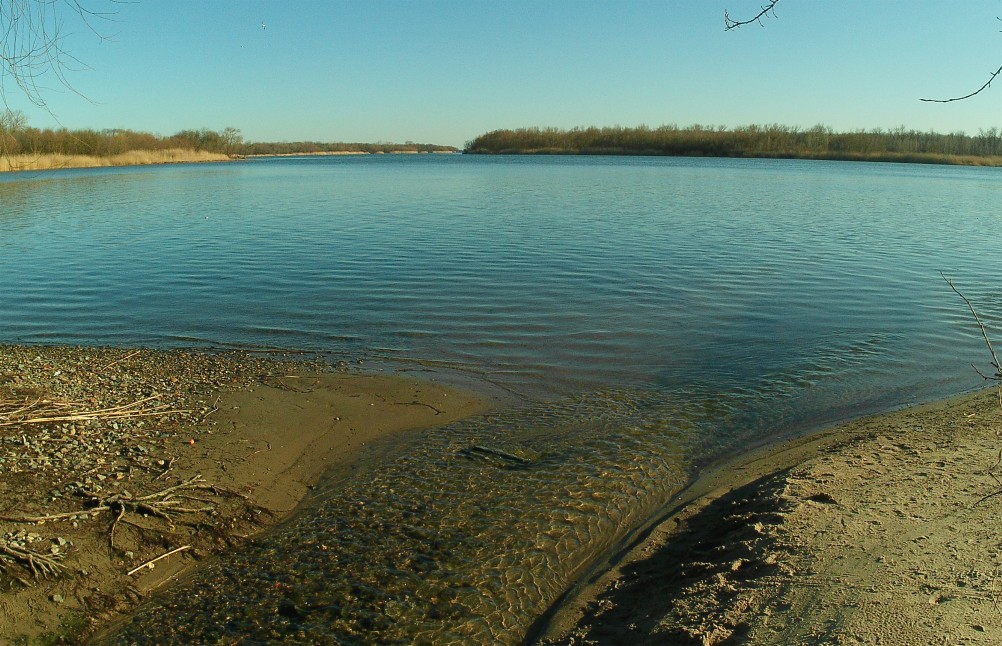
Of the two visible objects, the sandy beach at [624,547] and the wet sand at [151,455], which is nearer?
the sandy beach at [624,547]

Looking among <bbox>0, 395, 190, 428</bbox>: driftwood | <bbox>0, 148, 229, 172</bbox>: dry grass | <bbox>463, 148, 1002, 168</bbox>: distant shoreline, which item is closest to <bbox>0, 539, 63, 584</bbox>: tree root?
<bbox>0, 395, 190, 428</bbox>: driftwood

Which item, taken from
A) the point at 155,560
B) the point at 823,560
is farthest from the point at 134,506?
the point at 823,560

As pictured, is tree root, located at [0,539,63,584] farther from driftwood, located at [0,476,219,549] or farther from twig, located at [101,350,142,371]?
twig, located at [101,350,142,371]

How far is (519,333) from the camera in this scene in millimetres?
11289

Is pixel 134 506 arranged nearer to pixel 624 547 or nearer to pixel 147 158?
pixel 624 547

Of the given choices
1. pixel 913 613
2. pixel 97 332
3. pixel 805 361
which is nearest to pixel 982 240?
pixel 805 361

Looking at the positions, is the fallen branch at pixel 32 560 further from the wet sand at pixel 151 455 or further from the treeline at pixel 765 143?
the treeline at pixel 765 143

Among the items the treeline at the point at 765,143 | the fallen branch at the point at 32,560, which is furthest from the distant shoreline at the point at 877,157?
the fallen branch at the point at 32,560

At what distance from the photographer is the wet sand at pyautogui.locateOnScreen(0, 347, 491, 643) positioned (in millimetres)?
4547

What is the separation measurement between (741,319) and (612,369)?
13.2 feet

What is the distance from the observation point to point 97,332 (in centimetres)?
1127

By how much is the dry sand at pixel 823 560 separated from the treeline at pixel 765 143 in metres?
111

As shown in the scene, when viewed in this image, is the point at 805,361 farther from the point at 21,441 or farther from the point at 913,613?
the point at 21,441

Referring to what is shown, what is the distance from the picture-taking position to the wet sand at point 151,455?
14.9ft
